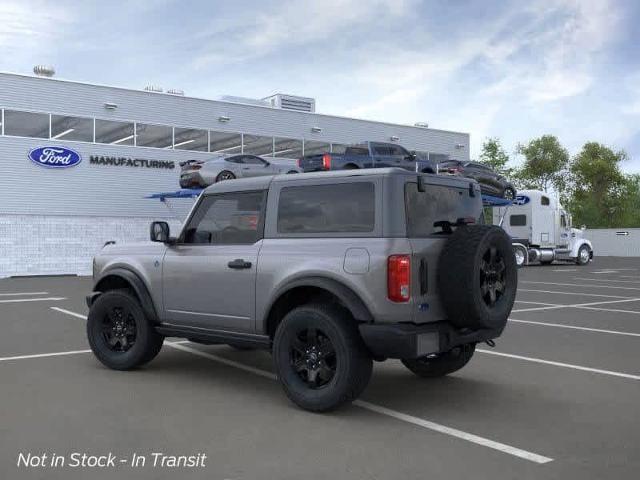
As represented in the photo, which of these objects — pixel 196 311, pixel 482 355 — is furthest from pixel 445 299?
pixel 482 355

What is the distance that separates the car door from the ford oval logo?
2295 cm

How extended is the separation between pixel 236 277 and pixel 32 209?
24.0 m

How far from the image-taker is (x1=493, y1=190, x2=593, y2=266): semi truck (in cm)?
3116

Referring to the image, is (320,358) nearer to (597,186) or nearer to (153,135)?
(153,135)

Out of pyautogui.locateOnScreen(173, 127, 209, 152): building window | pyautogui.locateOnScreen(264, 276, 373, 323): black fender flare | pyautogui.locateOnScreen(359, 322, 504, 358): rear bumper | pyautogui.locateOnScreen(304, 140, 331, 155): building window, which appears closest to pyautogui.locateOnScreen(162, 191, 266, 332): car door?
pyautogui.locateOnScreen(264, 276, 373, 323): black fender flare

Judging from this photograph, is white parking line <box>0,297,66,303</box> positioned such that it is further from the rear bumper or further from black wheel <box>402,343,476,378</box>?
the rear bumper

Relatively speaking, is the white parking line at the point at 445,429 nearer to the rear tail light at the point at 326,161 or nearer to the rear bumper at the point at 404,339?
the rear bumper at the point at 404,339

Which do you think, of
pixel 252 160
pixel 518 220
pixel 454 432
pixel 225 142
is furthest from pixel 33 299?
pixel 518 220

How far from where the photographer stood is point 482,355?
319 inches

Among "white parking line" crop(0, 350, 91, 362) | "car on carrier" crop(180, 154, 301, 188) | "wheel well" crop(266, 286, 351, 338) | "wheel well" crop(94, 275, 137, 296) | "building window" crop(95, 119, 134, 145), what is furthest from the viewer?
"building window" crop(95, 119, 134, 145)

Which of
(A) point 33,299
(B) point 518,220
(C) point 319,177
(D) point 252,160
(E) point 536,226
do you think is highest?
(D) point 252,160

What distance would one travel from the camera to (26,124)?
27188mm

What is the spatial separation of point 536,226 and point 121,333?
26.8m

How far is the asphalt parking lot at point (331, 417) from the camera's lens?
423 centimetres
